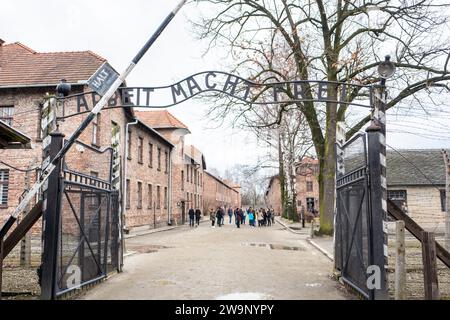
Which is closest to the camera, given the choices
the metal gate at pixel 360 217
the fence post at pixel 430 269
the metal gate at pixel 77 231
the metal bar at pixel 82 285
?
the fence post at pixel 430 269

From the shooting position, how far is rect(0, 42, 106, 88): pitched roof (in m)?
22.0

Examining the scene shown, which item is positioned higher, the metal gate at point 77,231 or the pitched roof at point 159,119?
the pitched roof at point 159,119

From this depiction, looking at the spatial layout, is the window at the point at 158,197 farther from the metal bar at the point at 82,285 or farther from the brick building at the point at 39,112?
the metal bar at the point at 82,285

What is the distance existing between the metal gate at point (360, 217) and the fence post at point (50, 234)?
189 inches

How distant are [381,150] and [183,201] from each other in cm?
3694

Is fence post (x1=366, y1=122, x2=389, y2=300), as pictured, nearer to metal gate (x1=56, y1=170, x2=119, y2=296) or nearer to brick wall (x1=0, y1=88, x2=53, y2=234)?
metal gate (x1=56, y1=170, x2=119, y2=296)

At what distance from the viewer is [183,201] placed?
142 ft

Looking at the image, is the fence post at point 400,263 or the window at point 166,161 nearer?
the fence post at point 400,263

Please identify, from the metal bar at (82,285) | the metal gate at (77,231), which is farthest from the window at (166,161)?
the metal bar at (82,285)

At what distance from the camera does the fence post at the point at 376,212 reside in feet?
20.9

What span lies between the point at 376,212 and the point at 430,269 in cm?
113

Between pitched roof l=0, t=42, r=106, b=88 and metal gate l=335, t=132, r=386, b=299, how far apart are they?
16388 millimetres
